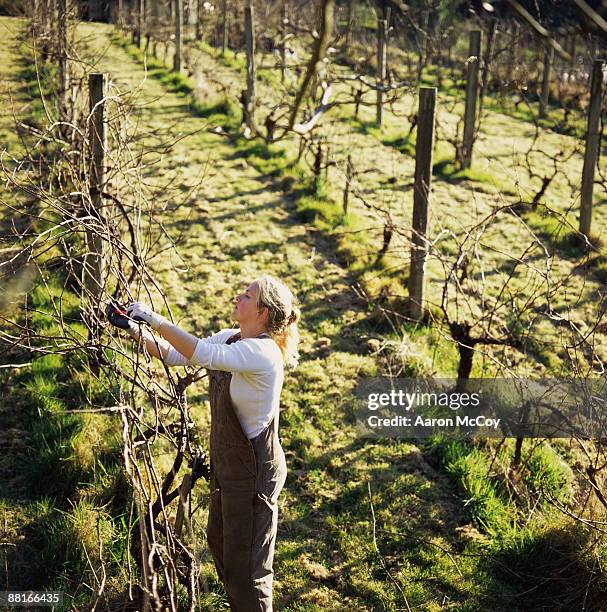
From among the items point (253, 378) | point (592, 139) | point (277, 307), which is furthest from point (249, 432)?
point (592, 139)

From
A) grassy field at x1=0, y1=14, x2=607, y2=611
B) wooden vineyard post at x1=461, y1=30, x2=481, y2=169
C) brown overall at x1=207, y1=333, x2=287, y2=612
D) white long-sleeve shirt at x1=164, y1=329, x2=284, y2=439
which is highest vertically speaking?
wooden vineyard post at x1=461, y1=30, x2=481, y2=169

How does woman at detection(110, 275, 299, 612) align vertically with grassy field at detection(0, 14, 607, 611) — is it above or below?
above

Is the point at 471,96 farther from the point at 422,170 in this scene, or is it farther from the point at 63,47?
the point at 63,47

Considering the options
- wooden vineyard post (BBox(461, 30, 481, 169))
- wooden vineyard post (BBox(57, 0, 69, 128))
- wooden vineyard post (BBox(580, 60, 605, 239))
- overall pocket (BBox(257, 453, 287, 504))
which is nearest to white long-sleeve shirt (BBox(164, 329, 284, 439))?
overall pocket (BBox(257, 453, 287, 504))

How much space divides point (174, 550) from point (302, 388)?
2.88m

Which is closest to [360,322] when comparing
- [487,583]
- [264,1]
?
[487,583]

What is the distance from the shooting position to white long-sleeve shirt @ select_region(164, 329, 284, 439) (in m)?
2.76

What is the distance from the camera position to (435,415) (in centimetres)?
516

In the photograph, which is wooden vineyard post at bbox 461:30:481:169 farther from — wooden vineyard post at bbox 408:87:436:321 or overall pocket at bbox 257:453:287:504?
overall pocket at bbox 257:453:287:504

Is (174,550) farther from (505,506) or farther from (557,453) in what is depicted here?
(557,453)

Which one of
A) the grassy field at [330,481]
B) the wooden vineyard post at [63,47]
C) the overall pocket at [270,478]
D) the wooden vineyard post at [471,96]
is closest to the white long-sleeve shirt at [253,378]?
the overall pocket at [270,478]

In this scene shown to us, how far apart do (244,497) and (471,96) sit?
7576mm

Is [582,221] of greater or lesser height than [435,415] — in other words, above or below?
above

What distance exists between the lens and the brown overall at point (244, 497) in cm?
288
